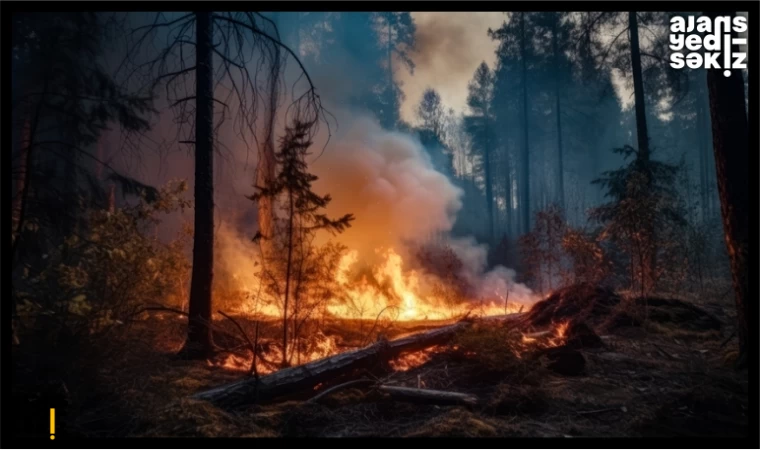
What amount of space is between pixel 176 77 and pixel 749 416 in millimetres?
9415

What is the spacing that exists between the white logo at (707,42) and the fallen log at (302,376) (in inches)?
230

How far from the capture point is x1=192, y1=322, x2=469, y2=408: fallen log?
4961 millimetres

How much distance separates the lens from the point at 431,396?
16.8 feet

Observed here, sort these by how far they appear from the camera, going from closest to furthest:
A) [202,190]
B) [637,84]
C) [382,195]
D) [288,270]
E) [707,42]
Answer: [707,42]
[202,190]
[288,270]
[637,84]
[382,195]

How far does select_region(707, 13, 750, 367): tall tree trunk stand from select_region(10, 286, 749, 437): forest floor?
116 cm

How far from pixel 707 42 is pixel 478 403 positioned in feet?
19.2

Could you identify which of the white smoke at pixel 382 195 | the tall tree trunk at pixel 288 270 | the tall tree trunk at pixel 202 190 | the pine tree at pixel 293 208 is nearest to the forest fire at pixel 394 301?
the pine tree at pixel 293 208

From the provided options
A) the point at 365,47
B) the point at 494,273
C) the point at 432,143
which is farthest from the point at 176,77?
the point at 432,143

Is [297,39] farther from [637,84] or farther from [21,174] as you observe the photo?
[21,174]

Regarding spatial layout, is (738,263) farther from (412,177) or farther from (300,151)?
(412,177)

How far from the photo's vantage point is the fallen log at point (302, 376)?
496 cm

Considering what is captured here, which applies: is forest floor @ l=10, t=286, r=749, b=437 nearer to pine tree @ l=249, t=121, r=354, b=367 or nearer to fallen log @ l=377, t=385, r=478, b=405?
fallen log @ l=377, t=385, r=478, b=405

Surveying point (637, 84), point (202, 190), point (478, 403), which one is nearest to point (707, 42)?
point (478, 403)

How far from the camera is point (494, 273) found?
2361cm
